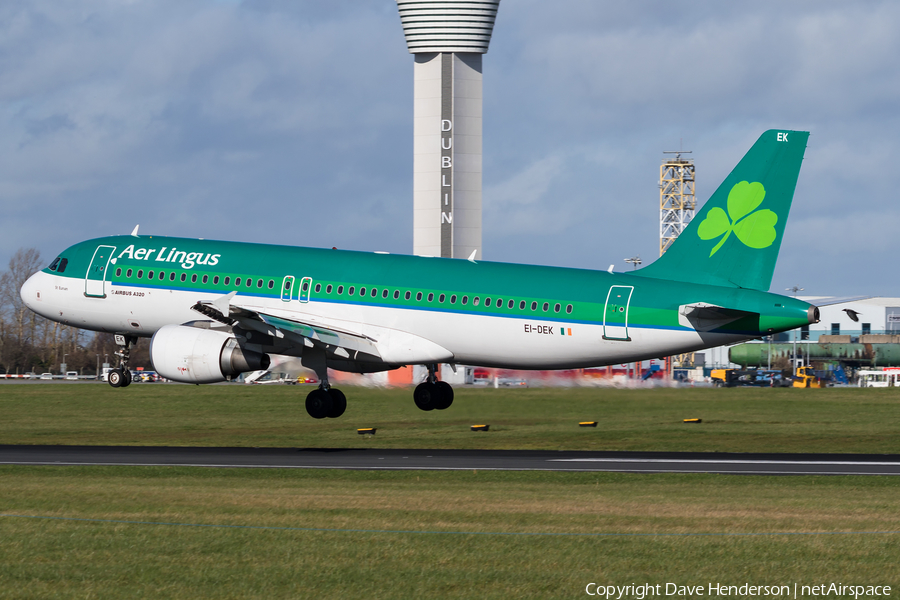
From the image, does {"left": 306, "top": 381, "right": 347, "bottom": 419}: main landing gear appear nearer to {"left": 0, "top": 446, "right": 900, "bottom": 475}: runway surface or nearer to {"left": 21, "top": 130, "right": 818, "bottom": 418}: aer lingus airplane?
{"left": 21, "top": 130, "right": 818, "bottom": 418}: aer lingus airplane

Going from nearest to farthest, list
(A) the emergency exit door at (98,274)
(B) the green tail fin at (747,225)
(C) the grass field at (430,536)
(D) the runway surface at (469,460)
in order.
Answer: (C) the grass field at (430,536)
(D) the runway surface at (469,460)
(B) the green tail fin at (747,225)
(A) the emergency exit door at (98,274)

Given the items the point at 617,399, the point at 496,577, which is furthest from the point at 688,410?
the point at 496,577

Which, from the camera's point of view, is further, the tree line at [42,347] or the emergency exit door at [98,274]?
the tree line at [42,347]

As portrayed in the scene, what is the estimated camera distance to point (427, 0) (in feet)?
497

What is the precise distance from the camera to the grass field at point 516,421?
164ft

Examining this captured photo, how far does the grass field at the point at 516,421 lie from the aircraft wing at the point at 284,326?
4051mm

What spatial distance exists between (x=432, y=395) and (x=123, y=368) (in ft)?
41.5

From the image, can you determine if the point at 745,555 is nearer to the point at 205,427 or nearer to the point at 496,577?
the point at 496,577

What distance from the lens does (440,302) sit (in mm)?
44531

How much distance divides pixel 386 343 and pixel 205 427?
25117mm

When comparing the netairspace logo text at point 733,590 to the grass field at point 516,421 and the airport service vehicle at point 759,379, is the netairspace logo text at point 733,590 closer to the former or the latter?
the grass field at point 516,421

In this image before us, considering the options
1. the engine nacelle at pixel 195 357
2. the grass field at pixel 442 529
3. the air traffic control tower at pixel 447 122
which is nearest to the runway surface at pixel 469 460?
the grass field at pixel 442 529

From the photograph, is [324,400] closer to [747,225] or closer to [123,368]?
[123,368]

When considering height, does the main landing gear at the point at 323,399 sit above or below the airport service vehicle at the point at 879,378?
below
